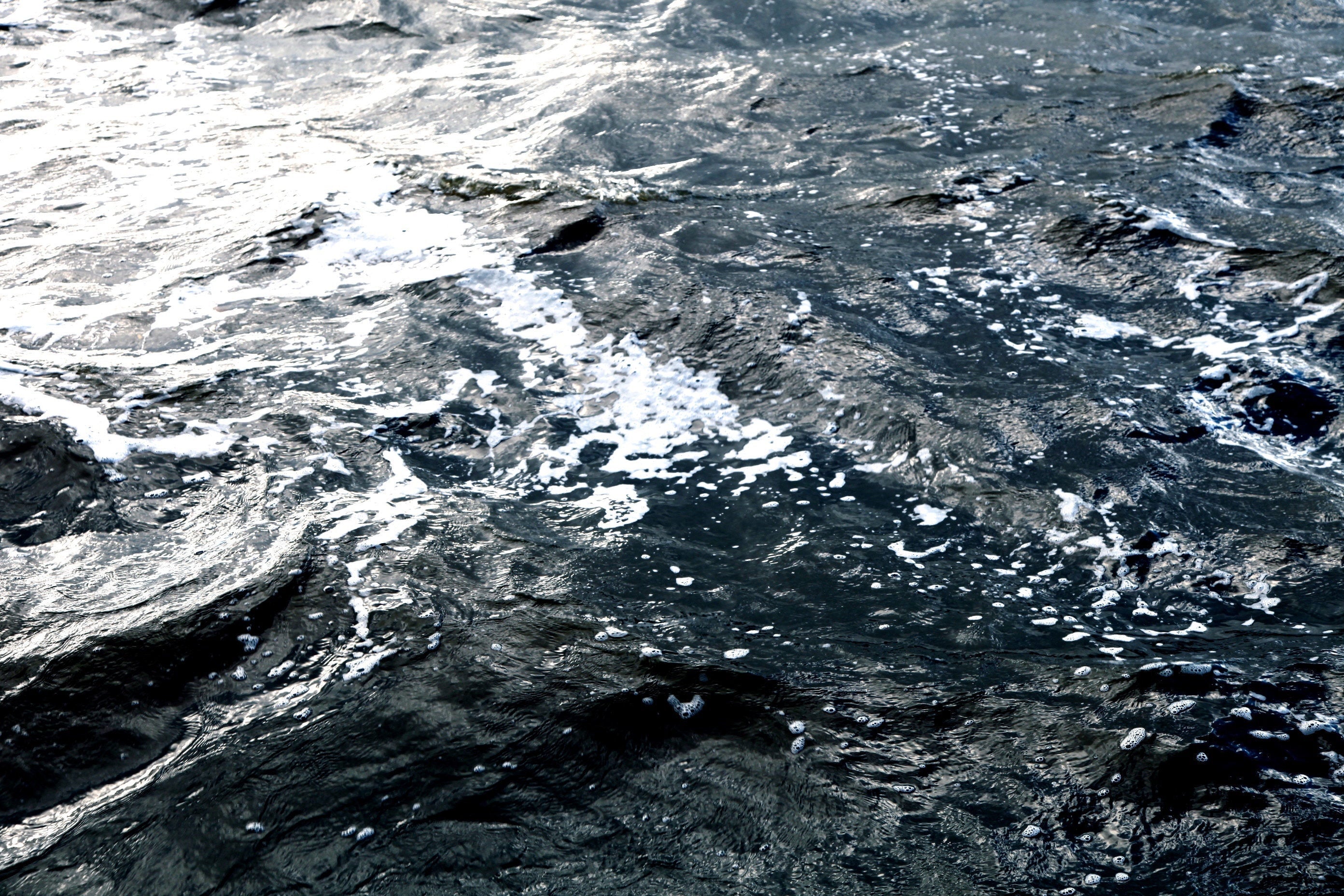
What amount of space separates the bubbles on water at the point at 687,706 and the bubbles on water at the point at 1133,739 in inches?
42.6

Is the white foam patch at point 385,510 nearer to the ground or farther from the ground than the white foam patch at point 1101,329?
nearer to the ground

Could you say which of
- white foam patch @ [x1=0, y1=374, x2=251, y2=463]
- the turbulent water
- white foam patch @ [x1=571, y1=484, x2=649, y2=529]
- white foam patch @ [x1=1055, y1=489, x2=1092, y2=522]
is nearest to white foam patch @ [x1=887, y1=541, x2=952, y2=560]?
the turbulent water

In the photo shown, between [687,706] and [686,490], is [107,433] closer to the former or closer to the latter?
[686,490]

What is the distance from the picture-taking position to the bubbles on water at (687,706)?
280cm

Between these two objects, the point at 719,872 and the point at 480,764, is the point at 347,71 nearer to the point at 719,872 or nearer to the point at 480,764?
the point at 480,764

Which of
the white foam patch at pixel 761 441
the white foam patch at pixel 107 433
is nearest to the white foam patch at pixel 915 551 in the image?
Result: the white foam patch at pixel 761 441

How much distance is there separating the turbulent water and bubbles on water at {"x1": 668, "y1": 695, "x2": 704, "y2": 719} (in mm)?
11

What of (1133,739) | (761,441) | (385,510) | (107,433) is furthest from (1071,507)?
(107,433)

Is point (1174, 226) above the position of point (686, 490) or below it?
above

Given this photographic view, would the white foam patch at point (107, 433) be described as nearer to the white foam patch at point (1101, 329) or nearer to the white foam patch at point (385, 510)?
the white foam patch at point (385, 510)

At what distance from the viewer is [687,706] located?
9.23 ft

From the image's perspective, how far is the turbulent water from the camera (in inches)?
98.7

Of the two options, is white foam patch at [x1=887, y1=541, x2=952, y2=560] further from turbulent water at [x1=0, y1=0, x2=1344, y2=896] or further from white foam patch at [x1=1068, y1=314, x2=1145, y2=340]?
white foam patch at [x1=1068, y1=314, x2=1145, y2=340]

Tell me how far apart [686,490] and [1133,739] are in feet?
5.61
